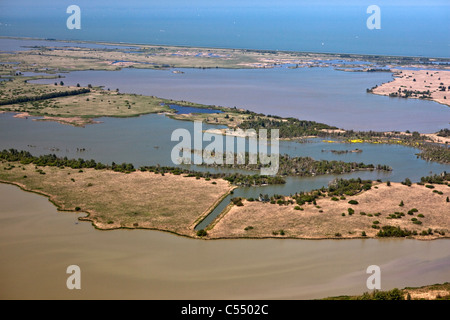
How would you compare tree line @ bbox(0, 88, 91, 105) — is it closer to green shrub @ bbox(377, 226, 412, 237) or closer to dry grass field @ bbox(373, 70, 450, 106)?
dry grass field @ bbox(373, 70, 450, 106)

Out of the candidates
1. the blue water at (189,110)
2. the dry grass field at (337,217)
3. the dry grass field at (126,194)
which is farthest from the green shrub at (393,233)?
the blue water at (189,110)

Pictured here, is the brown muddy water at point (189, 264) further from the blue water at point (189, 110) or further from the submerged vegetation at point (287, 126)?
the blue water at point (189, 110)

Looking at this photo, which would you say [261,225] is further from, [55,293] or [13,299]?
[13,299]

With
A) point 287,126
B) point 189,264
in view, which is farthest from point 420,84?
point 189,264

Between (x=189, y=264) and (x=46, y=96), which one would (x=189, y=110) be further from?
(x=189, y=264)

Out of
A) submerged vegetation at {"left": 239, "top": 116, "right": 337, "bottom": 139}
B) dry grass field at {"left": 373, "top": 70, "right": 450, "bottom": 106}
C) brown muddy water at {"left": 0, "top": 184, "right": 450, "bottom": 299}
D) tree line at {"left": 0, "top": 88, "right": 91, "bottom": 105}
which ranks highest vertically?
dry grass field at {"left": 373, "top": 70, "right": 450, "bottom": 106}

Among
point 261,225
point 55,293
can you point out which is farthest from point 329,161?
point 55,293

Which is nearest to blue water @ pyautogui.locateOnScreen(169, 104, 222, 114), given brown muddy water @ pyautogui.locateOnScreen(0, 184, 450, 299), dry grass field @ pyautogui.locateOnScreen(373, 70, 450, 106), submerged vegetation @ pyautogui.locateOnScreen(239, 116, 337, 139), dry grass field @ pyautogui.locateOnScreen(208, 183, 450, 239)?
submerged vegetation @ pyautogui.locateOnScreen(239, 116, 337, 139)

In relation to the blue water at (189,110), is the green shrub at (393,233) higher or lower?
lower

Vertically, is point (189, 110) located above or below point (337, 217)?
above
